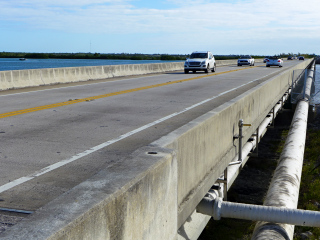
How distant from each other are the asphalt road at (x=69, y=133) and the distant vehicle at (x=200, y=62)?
64.8ft

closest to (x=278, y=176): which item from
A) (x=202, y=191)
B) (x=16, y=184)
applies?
(x=202, y=191)

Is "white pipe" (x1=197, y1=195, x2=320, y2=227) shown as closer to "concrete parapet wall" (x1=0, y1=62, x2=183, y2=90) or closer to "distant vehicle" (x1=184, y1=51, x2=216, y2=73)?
"concrete parapet wall" (x1=0, y1=62, x2=183, y2=90)

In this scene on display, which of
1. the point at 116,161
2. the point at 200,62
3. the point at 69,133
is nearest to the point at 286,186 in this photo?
the point at 116,161

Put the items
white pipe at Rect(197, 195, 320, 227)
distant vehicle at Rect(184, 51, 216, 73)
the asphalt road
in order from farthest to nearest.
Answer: distant vehicle at Rect(184, 51, 216, 73)
white pipe at Rect(197, 195, 320, 227)
the asphalt road

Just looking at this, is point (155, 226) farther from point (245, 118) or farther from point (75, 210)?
point (245, 118)

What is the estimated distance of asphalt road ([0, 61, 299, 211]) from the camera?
568cm

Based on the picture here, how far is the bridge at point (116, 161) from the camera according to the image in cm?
327

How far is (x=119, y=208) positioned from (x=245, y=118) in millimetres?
7422

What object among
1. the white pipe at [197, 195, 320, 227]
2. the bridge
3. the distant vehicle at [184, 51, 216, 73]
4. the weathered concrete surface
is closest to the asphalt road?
the bridge

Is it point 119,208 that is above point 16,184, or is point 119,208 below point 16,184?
above

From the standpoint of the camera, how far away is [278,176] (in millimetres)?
10273

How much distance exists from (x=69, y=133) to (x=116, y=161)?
102 inches

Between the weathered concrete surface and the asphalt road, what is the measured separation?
3438 millimetres

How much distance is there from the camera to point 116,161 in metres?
6.49
